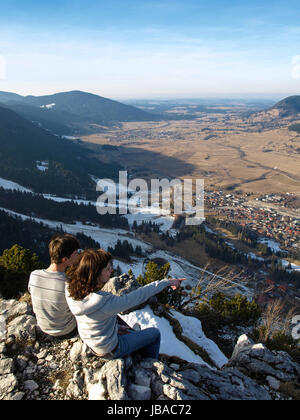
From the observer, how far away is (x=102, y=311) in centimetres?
464

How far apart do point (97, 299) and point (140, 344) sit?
1.97 meters

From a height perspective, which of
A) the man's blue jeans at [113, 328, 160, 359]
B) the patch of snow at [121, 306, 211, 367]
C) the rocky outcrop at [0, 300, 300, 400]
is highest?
the man's blue jeans at [113, 328, 160, 359]

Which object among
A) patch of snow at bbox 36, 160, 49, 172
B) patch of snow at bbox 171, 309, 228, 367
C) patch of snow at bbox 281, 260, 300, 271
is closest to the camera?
patch of snow at bbox 171, 309, 228, 367

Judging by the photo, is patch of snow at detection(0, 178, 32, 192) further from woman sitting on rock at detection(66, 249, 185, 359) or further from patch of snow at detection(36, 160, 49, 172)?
woman sitting on rock at detection(66, 249, 185, 359)

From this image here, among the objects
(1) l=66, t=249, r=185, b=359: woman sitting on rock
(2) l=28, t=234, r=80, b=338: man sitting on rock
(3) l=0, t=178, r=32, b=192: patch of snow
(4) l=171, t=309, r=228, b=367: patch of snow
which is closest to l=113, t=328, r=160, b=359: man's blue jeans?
(1) l=66, t=249, r=185, b=359: woman sitting on rock

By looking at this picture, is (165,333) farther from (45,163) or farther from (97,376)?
(45,163)

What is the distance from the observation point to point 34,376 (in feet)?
18.9

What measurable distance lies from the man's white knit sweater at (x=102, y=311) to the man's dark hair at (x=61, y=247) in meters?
0.81

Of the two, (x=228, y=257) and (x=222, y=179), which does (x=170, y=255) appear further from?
(x=222, y=179)

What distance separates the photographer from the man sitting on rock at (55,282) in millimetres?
5344

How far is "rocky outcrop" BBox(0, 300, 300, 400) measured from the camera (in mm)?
5219

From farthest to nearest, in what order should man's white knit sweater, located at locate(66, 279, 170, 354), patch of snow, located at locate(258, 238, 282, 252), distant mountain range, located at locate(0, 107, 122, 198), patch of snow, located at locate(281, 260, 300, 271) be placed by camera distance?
distant mountain range, located at locate(0, 107, 122, 198), patch of snow, located at locate(258, 238, 282, 252), patch of snow, located at locate(281, 260, 300, 271), man's white knit sweater, located at locate(66, 279, 170, 354)

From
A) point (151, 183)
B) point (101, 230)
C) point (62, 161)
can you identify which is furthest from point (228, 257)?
point (62, 161)

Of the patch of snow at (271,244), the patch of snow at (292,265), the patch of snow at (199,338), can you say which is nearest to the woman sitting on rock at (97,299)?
the patch of snow at (199,338)
